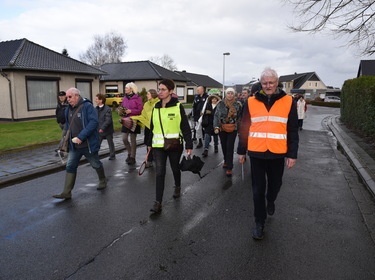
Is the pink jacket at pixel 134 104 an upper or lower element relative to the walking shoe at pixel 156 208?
upper

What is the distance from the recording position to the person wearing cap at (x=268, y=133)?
3.38 m

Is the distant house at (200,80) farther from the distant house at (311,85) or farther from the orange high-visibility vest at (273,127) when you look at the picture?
the orange high-visibility vest at (273,127)

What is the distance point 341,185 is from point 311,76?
250 feet

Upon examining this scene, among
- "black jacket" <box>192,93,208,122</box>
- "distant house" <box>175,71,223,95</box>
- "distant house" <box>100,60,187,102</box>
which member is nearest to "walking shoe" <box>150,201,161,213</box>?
"black jacket" <box>192,93,208,122</box>

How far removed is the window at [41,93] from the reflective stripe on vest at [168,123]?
16124 mm

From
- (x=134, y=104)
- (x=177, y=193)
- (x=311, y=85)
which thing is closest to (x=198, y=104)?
(x=134, y=104)

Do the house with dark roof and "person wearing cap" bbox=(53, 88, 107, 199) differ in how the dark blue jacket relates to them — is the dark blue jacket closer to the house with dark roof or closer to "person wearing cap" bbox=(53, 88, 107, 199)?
"person wearing cap" bbox=(53, 88, 107, 199)

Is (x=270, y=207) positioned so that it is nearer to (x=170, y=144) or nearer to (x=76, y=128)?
(x=170, y=144)

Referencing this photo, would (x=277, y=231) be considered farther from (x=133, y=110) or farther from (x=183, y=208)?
(x=133, y=110)

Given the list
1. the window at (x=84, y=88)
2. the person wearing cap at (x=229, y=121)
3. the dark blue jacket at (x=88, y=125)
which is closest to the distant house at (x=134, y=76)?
the window at (x=84, y=88)

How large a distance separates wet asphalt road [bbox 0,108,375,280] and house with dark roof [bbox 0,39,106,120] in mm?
13241

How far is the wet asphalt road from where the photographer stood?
9.68 ft

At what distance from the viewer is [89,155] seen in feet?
16.9

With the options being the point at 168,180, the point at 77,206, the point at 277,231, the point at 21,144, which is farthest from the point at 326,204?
the point at 21,144
